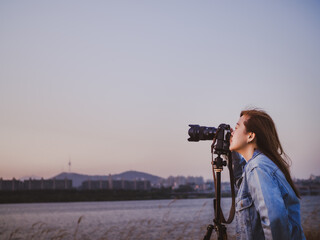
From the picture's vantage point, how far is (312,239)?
233 inches

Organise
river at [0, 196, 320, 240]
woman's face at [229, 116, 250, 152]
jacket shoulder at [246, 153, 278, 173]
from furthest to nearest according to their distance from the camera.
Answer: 1. river at [0, 196, 320, 240]
2. woman's face at [229, 116, 250, 152]
3. jacket shoulder at [246, 153, 278, 173]

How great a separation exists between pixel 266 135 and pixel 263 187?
0.36 m

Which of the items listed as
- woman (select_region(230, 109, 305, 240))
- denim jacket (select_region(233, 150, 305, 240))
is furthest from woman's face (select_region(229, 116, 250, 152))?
denim jacket (select_region(233, 150, 305, 240))

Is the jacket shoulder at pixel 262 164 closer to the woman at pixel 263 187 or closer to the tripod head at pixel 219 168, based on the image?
the woman at pixel 263 187

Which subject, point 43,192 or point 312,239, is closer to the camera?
point 312,239

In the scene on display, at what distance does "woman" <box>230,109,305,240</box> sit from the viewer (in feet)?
4.01

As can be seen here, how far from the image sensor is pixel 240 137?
165 cm

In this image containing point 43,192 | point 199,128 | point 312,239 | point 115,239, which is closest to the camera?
point 199,128

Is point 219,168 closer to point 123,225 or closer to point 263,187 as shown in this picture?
point 263,187

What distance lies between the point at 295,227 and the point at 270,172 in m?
0.25

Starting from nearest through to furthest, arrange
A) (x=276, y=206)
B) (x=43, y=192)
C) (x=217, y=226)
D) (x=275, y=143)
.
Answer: (x=276, y=206)
(x=275, y=143)
(x=217, y=226)
(x=43, y=192)

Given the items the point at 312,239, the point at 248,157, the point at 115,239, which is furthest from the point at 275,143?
the point at 115,239

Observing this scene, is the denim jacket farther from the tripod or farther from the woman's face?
the tripod

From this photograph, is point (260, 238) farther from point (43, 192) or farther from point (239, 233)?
point (43, 192)
